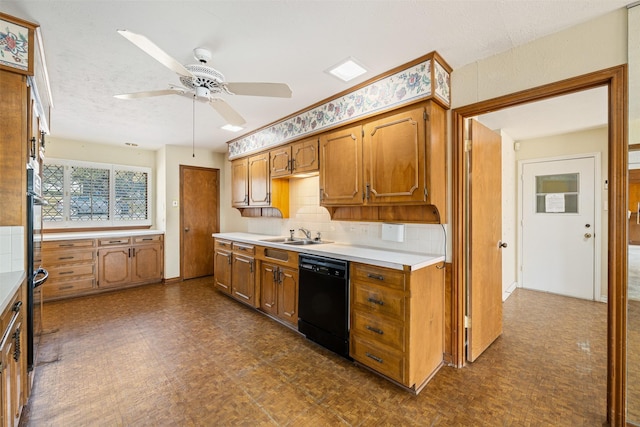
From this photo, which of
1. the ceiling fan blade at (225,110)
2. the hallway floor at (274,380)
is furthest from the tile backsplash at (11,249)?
the ceiling fan blade at (225,110)

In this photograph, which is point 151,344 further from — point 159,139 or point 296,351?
point 159,139

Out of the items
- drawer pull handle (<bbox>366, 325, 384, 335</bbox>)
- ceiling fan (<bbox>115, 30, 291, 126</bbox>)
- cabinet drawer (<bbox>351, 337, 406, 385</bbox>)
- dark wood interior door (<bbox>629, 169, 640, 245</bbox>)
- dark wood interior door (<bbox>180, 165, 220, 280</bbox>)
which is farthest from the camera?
dark wood interior door (<bbox>180, 165, 220, 280</bbox>)

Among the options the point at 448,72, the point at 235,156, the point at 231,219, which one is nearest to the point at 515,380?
the point at 448,72

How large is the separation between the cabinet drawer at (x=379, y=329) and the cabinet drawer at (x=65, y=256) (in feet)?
14.3

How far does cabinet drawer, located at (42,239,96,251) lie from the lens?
13.2 ft

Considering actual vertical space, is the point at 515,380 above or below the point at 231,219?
below

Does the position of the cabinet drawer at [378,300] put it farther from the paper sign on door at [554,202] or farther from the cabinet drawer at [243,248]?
the paper sign on door at [554,202]

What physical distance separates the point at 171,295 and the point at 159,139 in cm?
257

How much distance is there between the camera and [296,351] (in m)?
2.61

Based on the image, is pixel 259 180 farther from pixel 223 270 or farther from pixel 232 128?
pixel 223 270

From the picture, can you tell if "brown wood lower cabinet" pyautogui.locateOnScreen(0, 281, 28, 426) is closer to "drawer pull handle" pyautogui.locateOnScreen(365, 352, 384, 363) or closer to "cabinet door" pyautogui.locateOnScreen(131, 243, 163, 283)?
"drawer pull handle" pyautogui.locateOnScreen(365, 352, 384, 363)

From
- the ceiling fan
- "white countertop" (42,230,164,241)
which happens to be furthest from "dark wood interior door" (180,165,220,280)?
the ceiling fan

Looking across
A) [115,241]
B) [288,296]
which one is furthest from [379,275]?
[115,241]

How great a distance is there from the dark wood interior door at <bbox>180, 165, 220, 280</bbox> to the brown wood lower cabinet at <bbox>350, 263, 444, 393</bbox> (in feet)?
13.3
